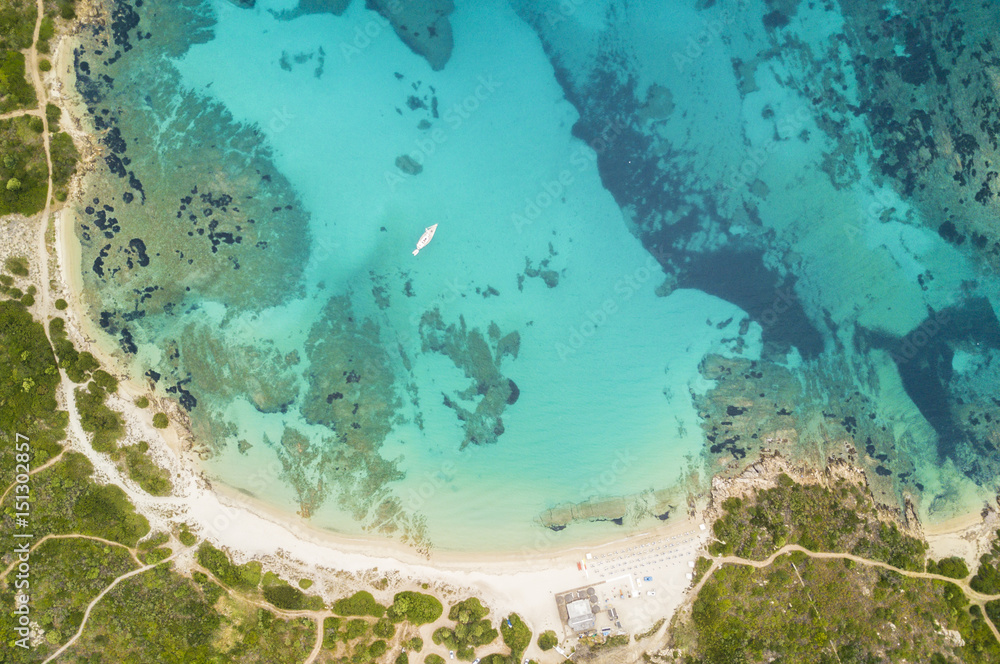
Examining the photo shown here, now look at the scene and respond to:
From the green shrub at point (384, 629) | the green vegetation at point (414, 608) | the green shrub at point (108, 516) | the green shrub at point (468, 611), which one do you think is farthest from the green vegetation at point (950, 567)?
the green shrub at point (108, 516)

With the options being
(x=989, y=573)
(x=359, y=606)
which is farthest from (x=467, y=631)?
(x=989, y=573)

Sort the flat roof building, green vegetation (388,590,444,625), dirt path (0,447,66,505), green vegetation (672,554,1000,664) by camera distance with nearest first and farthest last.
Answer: dirt path (0,447,66,505) < green vegetation (388,590,444,625) < green vegetation (672,554,1000,664) < the flat roof building

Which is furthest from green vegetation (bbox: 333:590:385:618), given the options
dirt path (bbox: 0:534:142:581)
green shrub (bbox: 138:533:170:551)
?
dirt path (bbox: 0:534:142:581)

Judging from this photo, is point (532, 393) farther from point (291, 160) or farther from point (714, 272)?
point (291, 160)

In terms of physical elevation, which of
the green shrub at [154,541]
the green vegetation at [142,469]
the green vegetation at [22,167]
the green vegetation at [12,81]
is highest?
the green vegetation at [12,81]

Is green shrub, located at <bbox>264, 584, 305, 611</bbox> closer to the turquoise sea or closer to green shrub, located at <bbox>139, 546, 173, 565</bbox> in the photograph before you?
the turquoise sea

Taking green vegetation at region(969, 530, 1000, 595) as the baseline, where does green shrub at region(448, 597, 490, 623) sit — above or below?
below

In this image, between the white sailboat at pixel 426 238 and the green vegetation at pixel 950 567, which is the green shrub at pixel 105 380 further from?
the green vegetation at pixel 950 567
